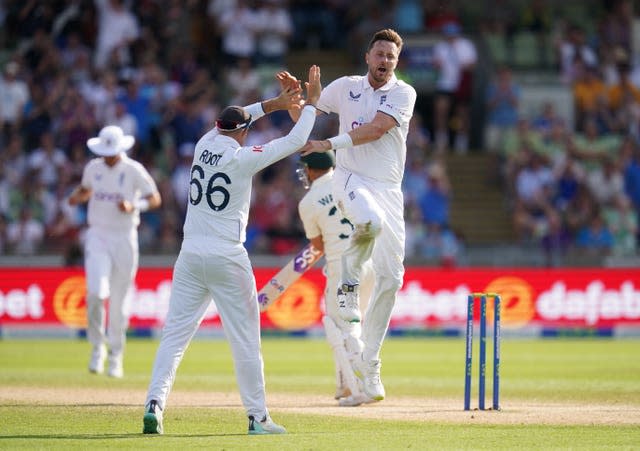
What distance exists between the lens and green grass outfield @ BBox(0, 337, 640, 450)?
9938 mm

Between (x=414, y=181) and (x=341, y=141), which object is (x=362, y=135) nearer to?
(x=341, y=141)

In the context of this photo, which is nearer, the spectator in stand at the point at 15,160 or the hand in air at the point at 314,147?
the hand in air at the point at 314,147

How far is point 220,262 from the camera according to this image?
33.4ft

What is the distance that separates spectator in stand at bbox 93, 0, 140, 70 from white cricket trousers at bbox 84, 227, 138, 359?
9.61 meters

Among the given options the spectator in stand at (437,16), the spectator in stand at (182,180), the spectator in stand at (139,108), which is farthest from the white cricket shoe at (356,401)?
the spectator in stand at (437,16)

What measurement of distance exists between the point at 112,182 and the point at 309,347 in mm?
6351

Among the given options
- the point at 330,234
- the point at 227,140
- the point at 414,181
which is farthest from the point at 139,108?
the point at 227,140

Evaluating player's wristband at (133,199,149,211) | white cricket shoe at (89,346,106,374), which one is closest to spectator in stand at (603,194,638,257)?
player's wristband at (133,199,149,211)

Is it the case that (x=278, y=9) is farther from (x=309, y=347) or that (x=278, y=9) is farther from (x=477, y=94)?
(x=309, y=347)

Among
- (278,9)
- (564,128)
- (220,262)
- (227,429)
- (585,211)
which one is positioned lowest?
(227,429)

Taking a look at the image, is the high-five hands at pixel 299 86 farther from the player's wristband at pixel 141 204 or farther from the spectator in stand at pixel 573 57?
the spectator in stand at pixel 573 57

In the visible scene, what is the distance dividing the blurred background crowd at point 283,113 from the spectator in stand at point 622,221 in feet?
0.12

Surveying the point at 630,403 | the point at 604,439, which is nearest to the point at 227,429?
the point at 604,439

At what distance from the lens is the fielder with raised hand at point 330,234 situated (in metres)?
12.9
